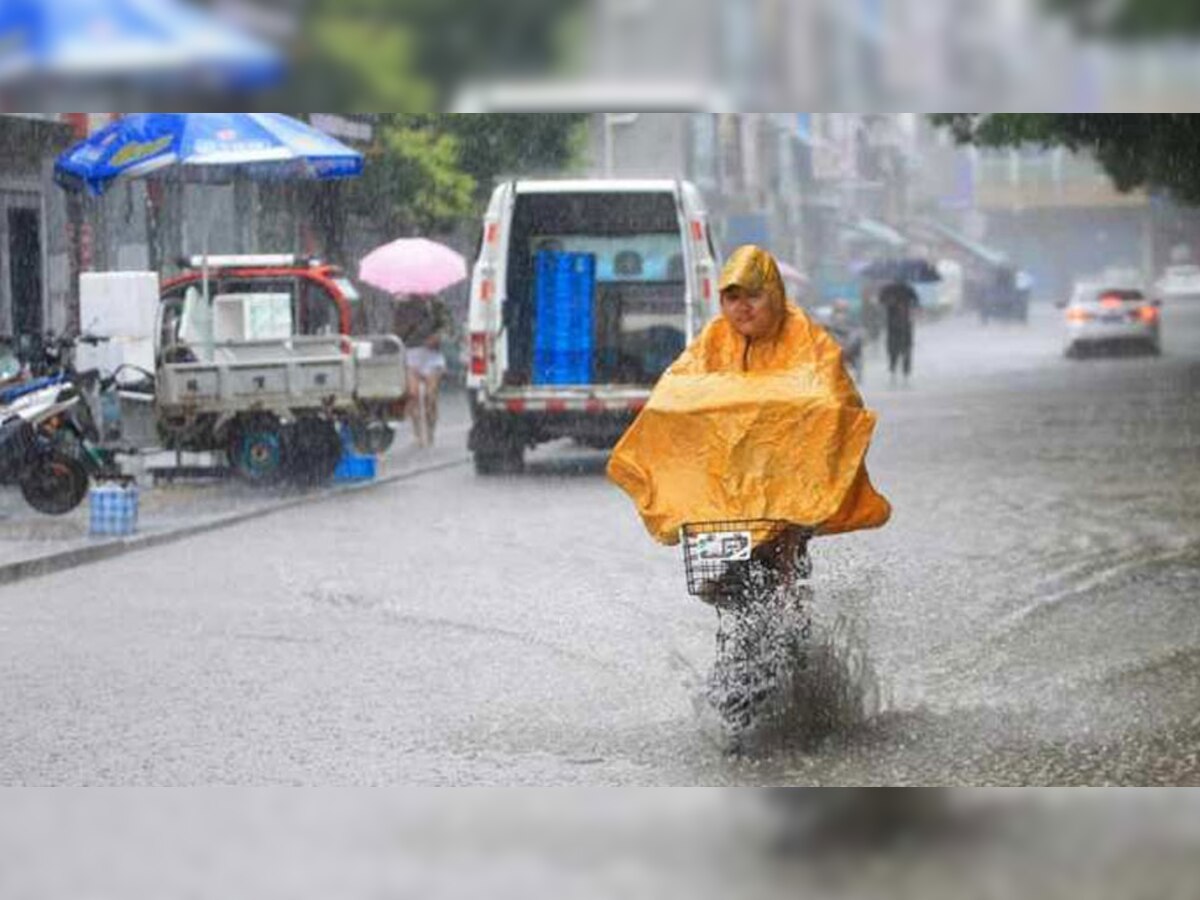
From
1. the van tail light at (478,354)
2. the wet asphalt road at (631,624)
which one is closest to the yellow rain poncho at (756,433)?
the wet asphalt road at (631,624)

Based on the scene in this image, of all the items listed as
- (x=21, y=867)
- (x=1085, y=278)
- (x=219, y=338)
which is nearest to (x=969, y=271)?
(x=1085, y=278)

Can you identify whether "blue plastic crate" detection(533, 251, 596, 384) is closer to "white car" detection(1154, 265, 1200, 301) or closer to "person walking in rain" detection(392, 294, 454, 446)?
"person walking in rain" detection(392, 294, 454, 446)

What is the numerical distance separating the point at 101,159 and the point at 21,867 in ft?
9.71

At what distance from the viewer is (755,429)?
7.81 metres

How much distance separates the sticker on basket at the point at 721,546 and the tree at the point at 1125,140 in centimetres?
199

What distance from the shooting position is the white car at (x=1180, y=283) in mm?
11250

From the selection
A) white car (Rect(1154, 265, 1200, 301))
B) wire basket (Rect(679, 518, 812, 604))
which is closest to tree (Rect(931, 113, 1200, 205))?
white car (Rect(1154, 265, 1200, 301))

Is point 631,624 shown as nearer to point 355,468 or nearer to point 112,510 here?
point 112,510

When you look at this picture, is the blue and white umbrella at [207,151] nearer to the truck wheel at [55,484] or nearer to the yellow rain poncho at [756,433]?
the yellow rain poncho at [756,433]

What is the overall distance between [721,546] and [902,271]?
12.7 feet

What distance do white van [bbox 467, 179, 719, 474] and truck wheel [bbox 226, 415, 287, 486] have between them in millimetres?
973

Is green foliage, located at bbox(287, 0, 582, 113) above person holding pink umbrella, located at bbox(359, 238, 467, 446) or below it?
above

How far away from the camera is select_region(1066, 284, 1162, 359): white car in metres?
11.4

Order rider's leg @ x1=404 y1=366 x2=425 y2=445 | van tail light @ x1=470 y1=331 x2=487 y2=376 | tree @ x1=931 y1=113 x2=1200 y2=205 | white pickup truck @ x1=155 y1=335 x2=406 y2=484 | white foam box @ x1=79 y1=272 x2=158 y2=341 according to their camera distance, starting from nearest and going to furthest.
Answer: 1. tree @ x1=931 y1=113 x2=1200 y2=205
2. white foam box @ x1=79 y1=272 x2=158 y2=341
3. white pickup truck @ x1=155 y1=335 x2=406 y2=484
4. rider's leg @ x1=404 y1=366 x2=425 y2=445
5. van tail light @ x1=470 y1=331 x2=487 y2=376
